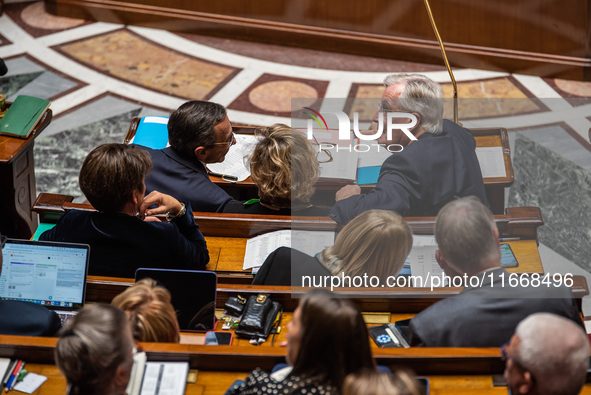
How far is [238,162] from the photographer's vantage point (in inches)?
161

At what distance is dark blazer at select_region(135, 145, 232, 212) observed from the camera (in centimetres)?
358

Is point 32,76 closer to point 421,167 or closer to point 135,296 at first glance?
point 421,167

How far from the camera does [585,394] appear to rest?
2.19 metres

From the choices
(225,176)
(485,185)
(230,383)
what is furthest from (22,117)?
(485,185)

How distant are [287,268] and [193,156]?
1161mm

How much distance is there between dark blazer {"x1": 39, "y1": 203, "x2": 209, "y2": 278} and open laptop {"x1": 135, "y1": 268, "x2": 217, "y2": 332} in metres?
0.23

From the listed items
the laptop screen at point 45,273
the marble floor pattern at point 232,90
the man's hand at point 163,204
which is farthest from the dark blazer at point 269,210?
the marble floor pattern at point 232,90

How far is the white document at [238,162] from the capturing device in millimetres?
4012

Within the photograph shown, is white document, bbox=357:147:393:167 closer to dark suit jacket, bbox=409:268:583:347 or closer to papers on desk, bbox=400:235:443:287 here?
papers on desk, bbox=400:235:443:287

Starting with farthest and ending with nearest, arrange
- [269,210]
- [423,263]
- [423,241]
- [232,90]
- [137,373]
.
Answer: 1. [232,90]
2. [269,210]
3. [423,241]
4. [423,263]
5. [137,373]

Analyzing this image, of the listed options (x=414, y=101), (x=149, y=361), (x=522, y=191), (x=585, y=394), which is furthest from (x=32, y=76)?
(x=585, y=394)

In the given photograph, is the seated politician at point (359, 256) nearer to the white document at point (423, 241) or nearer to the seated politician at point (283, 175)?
the white document at point (423, 241)

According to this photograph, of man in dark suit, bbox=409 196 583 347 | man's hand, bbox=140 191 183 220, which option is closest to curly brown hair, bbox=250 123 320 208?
man's hand, bbox=140 191 183 220

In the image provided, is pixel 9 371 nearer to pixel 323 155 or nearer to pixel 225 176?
pixel 225 176
